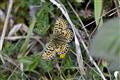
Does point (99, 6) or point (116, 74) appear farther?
point (99, 6)

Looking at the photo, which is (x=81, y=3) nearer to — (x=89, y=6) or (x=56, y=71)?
(x=89, y=6)

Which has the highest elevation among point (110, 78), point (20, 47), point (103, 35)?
point (103, 35)

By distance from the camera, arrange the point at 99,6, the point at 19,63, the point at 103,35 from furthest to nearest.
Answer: the point at 19,63 < the point at 99,6 < the point at 103,35

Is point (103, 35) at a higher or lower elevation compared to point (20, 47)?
higher

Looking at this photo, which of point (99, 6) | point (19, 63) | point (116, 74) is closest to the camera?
point (116, 74)

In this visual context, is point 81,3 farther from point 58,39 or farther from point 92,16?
point 58,39

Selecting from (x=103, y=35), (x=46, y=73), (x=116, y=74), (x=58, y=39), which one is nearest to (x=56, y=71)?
(x=46, y=73)
